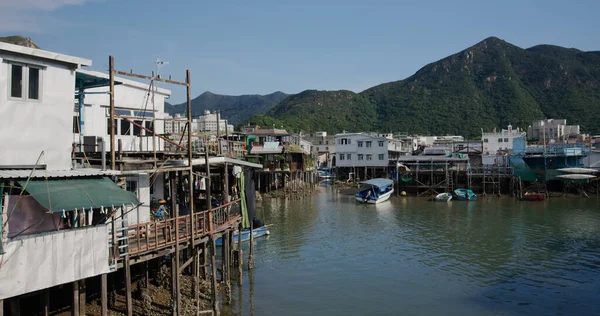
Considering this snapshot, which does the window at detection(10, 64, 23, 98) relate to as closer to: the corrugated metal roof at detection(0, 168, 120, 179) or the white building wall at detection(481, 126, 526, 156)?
the corrugated metal roof at detection(0, 168, 120, 179)

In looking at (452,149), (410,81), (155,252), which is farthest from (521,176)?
(410,81)

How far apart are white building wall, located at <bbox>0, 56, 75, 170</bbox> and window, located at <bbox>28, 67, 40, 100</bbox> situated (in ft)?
0.32

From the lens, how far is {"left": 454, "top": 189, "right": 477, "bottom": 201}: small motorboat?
54312 mm

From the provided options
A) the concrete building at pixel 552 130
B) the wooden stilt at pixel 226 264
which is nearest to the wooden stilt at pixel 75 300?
the wooden stilt at pixel 226 264

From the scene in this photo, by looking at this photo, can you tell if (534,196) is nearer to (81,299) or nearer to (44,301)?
(81,299)

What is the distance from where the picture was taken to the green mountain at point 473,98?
121 metres

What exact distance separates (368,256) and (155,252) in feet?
55.1

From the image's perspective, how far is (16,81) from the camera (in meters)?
12.0

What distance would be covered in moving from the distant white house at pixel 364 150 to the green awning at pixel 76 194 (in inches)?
2416

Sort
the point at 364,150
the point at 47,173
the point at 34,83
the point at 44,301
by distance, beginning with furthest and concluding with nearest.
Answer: the point at 364,150, the point at 34,83, the point at 44,301, the point at 47,173

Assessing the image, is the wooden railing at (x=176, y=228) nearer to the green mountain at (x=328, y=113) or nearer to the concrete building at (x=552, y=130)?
the green mountain at (x=328, y=113)

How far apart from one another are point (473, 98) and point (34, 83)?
13481cm

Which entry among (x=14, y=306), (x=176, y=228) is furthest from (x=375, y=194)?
(x=14, y=306)

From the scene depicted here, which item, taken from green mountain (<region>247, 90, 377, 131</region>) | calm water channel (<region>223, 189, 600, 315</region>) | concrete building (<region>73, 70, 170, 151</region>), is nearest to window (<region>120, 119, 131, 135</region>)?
concrete building (<region>73, 70, 170, 151</region>)
